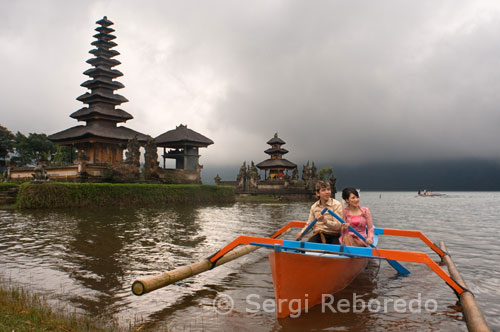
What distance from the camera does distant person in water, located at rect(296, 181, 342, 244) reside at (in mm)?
6422

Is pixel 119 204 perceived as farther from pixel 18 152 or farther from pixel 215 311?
pixel 18 152

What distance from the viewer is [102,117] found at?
3656 centimetres

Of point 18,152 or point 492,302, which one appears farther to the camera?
point 18,152

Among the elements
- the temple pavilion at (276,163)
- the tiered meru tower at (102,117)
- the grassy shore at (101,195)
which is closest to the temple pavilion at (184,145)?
the tiered meru tower at (102,117)

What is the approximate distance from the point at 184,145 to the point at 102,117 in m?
10.0

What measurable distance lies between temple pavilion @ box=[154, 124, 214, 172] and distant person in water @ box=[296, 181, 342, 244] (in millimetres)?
32870

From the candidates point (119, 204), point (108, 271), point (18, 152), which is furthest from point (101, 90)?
point (108, 271)

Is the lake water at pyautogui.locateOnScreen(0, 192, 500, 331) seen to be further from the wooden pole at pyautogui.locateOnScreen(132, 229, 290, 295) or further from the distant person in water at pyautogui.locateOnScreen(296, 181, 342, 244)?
the distant person in water at pyautogui.locateOnScreen(296, 181, 342, 244)

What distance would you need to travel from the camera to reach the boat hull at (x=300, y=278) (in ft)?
15.6

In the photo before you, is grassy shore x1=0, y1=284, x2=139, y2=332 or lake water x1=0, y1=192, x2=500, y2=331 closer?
grassy shore x1=0, y1=284, x2=139, y2=332

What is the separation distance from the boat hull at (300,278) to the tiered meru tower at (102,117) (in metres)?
32.1

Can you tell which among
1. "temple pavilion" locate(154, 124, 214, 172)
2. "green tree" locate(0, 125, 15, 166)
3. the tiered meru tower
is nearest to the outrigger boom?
the tiered meru tower

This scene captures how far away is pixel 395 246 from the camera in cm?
1238

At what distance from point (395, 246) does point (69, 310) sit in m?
11.5
